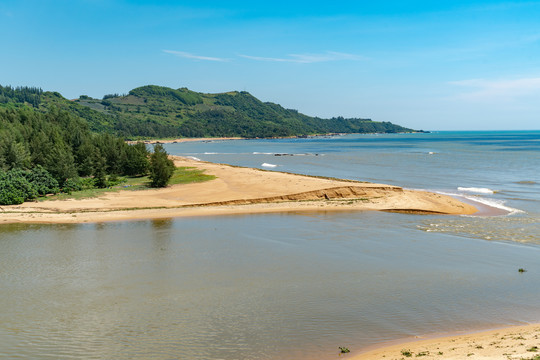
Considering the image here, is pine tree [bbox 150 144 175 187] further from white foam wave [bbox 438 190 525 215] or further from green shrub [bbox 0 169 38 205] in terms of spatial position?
white foam wave [bbox 438 190 525 215]

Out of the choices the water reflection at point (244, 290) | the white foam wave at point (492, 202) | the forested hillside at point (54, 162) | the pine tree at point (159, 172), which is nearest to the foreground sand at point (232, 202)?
the pine tree at point (159, 172)

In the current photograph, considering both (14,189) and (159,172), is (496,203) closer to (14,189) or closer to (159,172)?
(159,172)

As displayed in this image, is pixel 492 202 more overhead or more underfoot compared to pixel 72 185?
more underfoot

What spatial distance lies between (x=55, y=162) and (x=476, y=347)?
50.0 metres

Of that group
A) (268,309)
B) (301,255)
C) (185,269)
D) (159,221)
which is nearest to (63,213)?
(159,221)

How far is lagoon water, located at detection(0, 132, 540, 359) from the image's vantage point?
48.4 ft

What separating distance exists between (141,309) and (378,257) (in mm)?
14012

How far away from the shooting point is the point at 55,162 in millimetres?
50562

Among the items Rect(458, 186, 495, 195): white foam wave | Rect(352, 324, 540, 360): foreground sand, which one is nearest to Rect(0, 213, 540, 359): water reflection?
Rect(352, 324, 540, 360): foreground sand

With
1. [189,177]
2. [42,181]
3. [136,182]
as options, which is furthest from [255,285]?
[189,177]

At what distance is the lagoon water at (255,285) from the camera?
48.4 feet

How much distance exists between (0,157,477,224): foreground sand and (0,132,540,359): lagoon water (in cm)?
405

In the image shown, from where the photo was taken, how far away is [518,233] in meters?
30.5

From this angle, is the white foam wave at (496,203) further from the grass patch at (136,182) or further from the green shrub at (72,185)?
the green shrub at (72,185)
